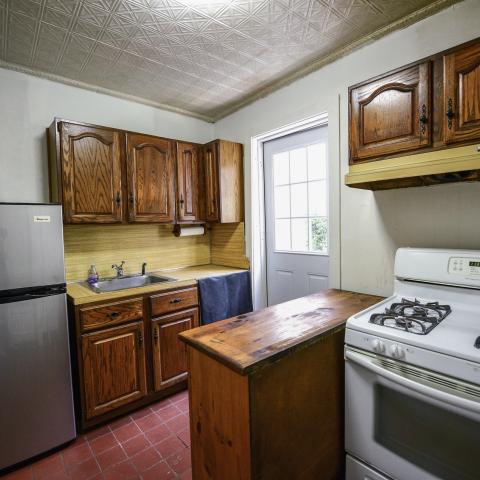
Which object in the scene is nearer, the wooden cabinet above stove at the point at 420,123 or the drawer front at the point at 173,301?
the wooden cabinet above stove at the point at 420,123

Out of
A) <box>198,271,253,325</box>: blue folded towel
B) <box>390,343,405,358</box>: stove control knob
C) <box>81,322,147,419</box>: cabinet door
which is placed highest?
<box>390,343,405,358</box>: stove control knob

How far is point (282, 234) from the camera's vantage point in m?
2.66

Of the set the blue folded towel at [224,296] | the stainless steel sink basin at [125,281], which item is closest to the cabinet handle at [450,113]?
the blue folded towel at [224,296]

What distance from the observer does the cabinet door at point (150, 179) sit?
7.54ft

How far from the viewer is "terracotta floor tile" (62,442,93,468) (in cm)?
166

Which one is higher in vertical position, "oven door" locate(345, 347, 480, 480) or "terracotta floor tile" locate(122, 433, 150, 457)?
"oven door" locate(345, 347, 480, 480)

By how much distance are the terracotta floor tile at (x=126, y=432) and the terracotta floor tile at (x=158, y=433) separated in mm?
84

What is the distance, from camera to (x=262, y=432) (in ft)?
3.48

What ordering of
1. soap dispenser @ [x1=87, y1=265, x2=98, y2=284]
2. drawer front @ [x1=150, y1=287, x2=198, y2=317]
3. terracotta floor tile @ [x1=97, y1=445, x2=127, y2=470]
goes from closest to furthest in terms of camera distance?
terracotta floor tile @ [x1=97, y1=445, x2=127, y2=470]
drawer front @ [x1=150, y1=287, x2=198, y2=317]
soap dispenser @ [x1=87, y1=265, x2=98, y2=284]

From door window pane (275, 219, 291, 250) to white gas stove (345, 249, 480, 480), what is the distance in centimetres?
119

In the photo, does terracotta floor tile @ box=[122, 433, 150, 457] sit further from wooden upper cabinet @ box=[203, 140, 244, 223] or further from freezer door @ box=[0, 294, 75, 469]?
wooden upper cabinet @ box=[203, 140, 244, 223]

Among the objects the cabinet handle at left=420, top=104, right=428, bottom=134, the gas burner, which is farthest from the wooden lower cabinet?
the cabinet handle at left=420, top=104, right=428, bottom=134

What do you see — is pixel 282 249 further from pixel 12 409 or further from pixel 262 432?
pixel 12 409

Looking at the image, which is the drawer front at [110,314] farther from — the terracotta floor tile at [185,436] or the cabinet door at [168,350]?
the terracotta floor tile at [185,436]
